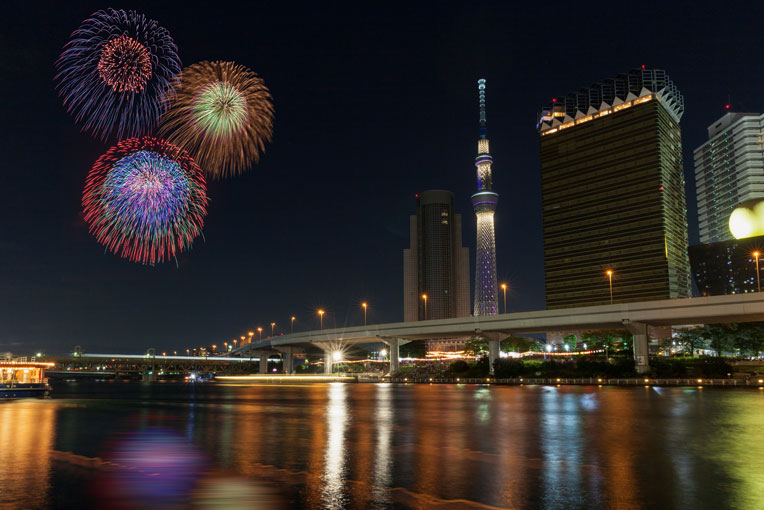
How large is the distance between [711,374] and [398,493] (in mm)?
78940

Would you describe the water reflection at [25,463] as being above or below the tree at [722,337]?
below

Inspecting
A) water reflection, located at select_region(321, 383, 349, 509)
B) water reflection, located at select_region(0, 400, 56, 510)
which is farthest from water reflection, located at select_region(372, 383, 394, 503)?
water reflection, located at select_region(0, 400, 56, 510)

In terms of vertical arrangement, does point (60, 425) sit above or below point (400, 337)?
below

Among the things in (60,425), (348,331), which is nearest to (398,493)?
(60,425)

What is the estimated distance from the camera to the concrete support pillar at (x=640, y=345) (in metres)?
83.6

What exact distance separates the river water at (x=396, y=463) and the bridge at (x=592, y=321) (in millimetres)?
46093

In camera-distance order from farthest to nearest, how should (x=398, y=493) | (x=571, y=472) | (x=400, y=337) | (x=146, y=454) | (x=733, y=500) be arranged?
1. (x=400, y=337)
2. (x=146, y=454)
3. (x=571, y=472)
4. (x=398, y=493)
5. (x=733, y=500)

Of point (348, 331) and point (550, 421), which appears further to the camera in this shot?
point (348, 331)

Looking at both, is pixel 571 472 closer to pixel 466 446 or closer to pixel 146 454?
pixel 466 446

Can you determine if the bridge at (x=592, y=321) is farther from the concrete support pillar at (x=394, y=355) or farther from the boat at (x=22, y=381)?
Result: the boat at (x=22, y=381)

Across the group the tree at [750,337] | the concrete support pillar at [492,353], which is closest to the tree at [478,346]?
the concrete support pillar at [492,353]

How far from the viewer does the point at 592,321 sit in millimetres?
88312

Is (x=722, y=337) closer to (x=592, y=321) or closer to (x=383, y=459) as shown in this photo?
(x=592, y=321)

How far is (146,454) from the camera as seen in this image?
21531 mm
